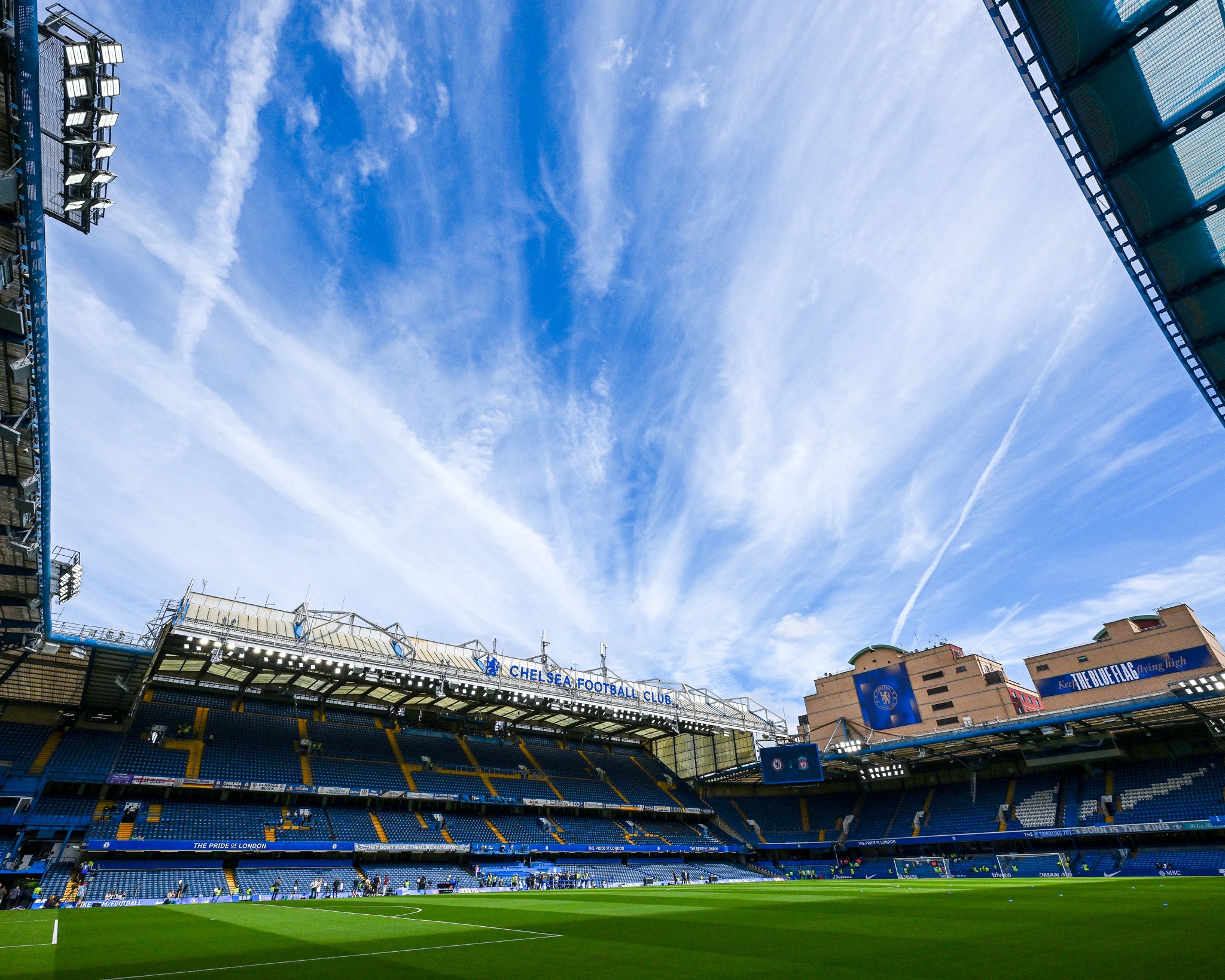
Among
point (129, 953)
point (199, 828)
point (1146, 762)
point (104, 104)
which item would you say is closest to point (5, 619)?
point (199, 828)

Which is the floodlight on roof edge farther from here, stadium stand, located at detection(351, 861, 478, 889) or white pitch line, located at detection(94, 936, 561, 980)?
stadium stand, located at detection(351, 861, 478, 889)

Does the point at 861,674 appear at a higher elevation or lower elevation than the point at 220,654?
higher

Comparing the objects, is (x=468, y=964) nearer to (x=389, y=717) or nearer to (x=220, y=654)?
(x=220, y=654)

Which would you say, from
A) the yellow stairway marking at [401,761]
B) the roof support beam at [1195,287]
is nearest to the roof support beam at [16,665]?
the yellow stairway marking at [401,761]

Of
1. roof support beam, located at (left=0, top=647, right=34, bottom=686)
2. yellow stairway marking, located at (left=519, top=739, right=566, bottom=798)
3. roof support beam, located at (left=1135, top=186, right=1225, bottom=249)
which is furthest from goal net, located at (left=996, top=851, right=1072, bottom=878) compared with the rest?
roof support beam, located at (left=0, top=647, right=34, bottom=686)

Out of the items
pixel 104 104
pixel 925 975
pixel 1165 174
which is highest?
pixel 104 104

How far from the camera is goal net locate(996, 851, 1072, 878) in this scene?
40219 mm

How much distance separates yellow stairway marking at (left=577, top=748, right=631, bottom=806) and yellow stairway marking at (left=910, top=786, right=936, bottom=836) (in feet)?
77.0

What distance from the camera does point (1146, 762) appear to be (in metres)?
44.3

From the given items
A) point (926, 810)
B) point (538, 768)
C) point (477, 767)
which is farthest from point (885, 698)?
point (477, 767)

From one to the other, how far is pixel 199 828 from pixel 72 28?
38.2m

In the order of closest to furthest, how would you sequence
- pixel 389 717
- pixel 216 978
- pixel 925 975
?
pixel 925 975 → pixel 216 978 → pixel 389 717

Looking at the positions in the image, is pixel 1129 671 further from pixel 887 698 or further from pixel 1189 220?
pixel 1189 220

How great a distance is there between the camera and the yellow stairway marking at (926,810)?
50.1m
